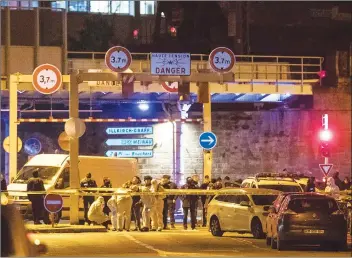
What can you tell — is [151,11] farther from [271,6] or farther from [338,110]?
[338,110]

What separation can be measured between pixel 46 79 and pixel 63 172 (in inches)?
140

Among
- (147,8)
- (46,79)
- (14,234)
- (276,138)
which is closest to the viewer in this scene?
(14,234)

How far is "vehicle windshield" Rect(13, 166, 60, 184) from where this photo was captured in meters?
32.3

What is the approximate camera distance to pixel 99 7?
182 feet

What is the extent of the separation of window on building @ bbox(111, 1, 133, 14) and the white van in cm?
2217

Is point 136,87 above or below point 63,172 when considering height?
above

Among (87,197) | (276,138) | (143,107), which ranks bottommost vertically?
(87,197)

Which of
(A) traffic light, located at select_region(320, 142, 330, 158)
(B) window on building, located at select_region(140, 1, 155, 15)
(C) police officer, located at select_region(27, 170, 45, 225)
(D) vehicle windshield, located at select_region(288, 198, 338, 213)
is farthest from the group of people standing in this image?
(B) window on building, located at select_region(140, 1, 155, 15)

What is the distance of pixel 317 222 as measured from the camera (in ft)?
72.3

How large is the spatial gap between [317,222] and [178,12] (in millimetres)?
35708

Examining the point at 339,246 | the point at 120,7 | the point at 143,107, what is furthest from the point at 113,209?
the point at 120,7

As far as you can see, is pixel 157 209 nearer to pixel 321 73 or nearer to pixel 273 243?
pixel 273 243

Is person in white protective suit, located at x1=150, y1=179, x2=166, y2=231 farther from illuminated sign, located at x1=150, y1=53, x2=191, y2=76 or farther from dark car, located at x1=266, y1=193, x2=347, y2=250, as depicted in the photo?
dark car, located at x1=266, y1=193, x2=347, y2=250

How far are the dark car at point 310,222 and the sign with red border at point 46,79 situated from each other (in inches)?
422
